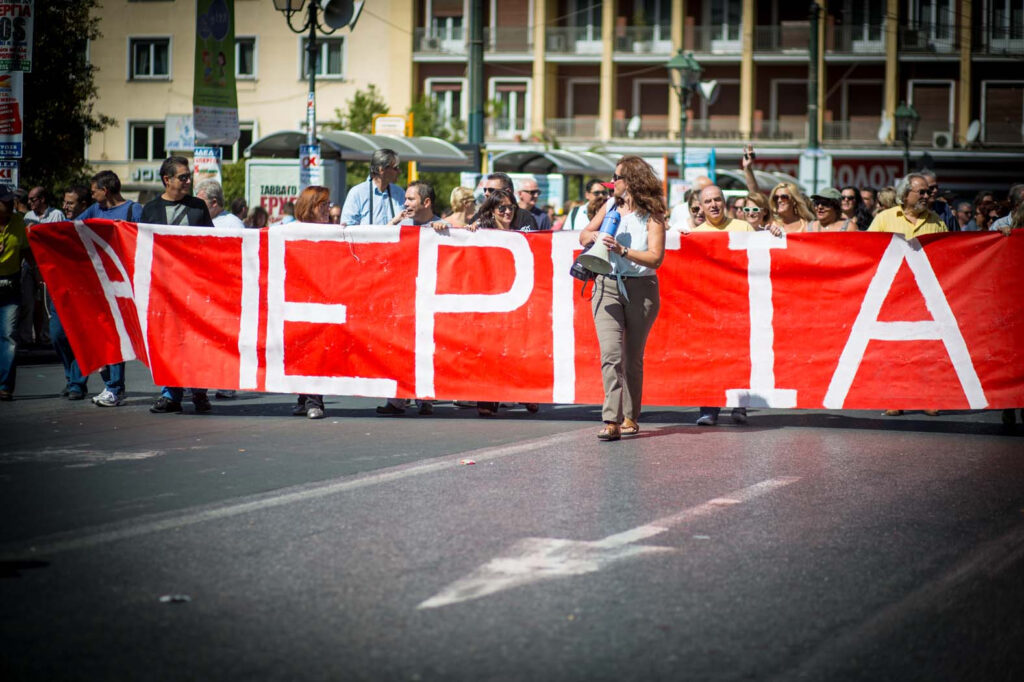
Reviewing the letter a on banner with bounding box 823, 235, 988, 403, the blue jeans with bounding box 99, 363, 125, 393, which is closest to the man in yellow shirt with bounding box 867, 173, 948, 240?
the letter a on banner with bounding box 823, 235, 988, 403

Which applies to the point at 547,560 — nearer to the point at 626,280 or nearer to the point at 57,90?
the point at 626,280

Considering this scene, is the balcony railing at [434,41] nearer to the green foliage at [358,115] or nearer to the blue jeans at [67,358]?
the green foliage at [358,115]

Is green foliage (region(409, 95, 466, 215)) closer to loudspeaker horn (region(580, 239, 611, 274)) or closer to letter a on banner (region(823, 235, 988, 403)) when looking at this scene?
letter a on banner (region(823, 235, 988, 403))

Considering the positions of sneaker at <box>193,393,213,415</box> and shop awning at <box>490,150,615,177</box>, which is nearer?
sneaker at <box>193,393,213,415</box>

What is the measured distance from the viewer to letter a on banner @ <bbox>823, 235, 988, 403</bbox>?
35.2ft

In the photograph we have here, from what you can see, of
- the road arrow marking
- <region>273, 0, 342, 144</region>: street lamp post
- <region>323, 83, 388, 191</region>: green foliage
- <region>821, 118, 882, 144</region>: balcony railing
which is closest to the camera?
the road arrow marking

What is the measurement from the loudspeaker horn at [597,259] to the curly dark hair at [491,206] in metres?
2.15

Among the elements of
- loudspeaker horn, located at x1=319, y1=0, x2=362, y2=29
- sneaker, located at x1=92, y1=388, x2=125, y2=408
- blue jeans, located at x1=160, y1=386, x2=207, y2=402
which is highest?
loudspeaker horn, located at x1=319, y1=0, x2=362, y2=29

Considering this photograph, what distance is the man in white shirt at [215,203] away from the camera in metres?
12.9

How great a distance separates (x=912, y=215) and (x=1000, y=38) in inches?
1900

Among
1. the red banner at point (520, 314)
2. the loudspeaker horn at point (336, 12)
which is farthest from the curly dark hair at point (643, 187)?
the loudspeaker horn at point (336, 12)

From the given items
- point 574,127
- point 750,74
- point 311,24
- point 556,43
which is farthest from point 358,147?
point 556,43

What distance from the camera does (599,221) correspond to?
33.5 feet

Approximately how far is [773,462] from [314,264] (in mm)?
4332
